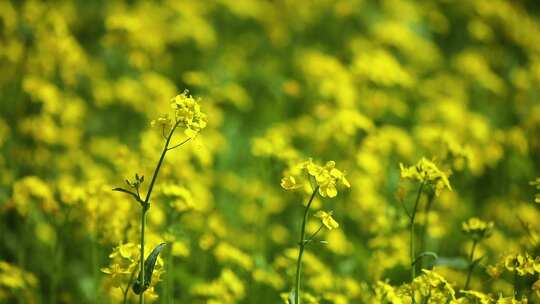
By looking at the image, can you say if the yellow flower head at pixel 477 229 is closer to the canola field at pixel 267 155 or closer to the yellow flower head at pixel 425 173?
the canola field at pixel 267 155

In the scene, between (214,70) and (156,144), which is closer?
(156,144)

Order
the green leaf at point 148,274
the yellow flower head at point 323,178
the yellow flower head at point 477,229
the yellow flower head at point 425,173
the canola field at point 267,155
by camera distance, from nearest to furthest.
Answer: the green leaf at point 148,274
the yellow flower head at point 323,178
the yellow flower head at point 425,173
the yellow flower head at point 477,229
the canola field at point 267,155

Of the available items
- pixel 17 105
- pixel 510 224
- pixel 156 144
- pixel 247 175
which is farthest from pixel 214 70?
pixel 510 224

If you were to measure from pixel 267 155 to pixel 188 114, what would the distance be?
1.39 m

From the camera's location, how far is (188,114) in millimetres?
2711

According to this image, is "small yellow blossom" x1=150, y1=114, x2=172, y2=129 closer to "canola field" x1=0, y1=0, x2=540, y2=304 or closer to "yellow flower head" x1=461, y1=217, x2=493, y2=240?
"canola field" x1=0, y1=0, x2=540, y2=304

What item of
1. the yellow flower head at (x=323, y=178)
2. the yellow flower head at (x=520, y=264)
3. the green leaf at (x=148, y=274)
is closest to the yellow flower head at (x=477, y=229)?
the yellow flower head at (x=520, y=264)

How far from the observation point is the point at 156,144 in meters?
4.14

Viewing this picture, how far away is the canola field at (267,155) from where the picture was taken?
136 inches

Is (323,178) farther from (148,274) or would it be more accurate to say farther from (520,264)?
(520,264)

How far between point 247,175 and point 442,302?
9.29 feet

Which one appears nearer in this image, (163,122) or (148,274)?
(148,274)

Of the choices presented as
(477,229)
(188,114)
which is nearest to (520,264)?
(477,229)

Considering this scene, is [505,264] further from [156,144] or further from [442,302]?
[156,144]
